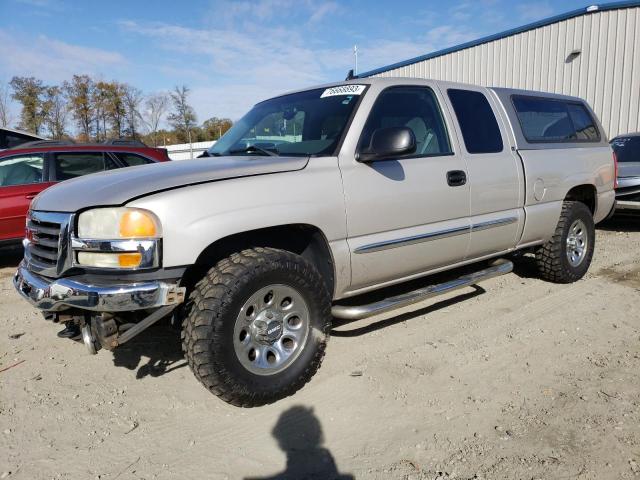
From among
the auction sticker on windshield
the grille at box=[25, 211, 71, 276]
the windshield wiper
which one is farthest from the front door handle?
the grille at box=[25, 211, 71, 276]

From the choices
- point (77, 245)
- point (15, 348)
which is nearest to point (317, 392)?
point (77, 245)

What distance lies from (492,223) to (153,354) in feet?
9.41

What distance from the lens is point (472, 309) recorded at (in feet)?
14.6

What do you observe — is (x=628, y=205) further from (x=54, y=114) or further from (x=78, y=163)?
(x=54, y=114)

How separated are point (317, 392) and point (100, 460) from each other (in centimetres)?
124

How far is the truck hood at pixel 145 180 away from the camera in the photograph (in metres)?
2.58

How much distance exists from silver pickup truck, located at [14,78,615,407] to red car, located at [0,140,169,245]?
3.47m

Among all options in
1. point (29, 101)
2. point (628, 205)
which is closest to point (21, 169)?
point (628, 205)

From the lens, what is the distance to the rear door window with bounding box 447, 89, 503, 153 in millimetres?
3992

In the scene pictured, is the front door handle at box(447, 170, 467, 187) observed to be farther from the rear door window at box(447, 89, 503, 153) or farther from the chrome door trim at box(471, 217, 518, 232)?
the chrome door trim at box(471, 217, 518, 232)

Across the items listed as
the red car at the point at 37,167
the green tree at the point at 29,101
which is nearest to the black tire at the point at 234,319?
the red car at the point at 37,167

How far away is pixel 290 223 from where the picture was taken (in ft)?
9.50

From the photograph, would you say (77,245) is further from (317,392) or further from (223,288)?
(317,392)

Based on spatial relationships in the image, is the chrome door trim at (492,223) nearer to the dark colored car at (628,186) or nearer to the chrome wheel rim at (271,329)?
the chrome wheel rim at (271,329)
